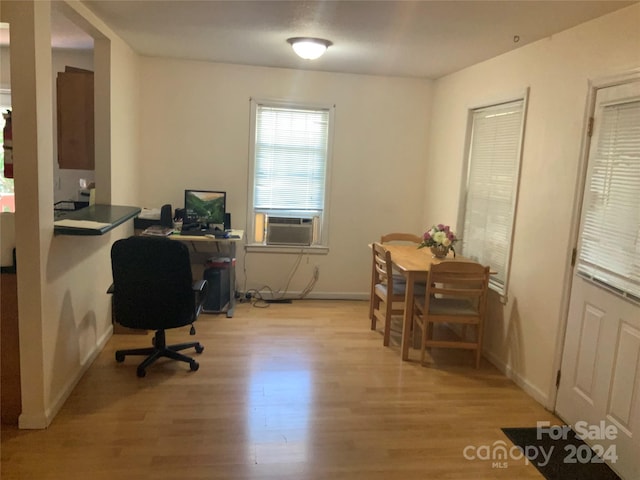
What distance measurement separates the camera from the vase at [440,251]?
166 inches

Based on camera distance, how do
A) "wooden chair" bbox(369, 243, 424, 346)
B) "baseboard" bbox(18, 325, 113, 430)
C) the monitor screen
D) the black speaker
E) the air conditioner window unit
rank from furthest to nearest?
1. the air conditioner window unit
2. the monitor screen
3. the black speaker
4. "wooden chair" bbox(369, 243, 424, 346)
5. "baseboard" bbox(18, 325, 113, 430)

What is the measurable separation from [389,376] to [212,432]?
4.65 ft

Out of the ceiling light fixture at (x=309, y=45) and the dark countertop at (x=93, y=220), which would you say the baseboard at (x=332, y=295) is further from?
the ceiling light fixture at (x=309, y=45)

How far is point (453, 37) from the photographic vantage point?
3516mm

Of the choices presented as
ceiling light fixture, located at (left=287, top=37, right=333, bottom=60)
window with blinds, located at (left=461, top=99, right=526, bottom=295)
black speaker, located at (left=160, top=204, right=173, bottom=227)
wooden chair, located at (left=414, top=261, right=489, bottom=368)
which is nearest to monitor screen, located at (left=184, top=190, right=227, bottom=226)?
black speaker, located at (left=160, top=204, right=173, bottom=227)

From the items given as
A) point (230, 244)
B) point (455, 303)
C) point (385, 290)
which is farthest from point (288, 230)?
point (455, 303)

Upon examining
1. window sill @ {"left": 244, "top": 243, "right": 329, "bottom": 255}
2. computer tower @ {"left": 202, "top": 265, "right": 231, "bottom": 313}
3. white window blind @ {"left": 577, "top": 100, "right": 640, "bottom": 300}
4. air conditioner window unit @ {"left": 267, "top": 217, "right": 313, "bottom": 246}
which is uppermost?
white window blind @ {"left": 577, "top": 100, "right": 640, "bottom": 300}

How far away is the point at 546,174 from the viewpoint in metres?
3.35

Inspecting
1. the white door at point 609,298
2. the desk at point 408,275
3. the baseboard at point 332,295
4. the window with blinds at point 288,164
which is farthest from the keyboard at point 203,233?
the white door at point 609,298

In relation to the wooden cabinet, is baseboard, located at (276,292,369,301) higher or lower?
lower

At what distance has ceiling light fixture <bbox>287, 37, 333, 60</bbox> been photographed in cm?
377

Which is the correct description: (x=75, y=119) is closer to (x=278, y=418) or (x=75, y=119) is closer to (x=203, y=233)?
(x=203, y=233)

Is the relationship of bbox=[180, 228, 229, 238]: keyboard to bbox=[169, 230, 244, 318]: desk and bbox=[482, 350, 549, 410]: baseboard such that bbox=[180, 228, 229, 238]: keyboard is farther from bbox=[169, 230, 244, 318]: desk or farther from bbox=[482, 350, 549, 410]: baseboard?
bbox=[482, 350, 549, 410]: baseboard

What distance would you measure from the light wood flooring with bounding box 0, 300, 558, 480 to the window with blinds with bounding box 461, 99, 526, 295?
0.92m
